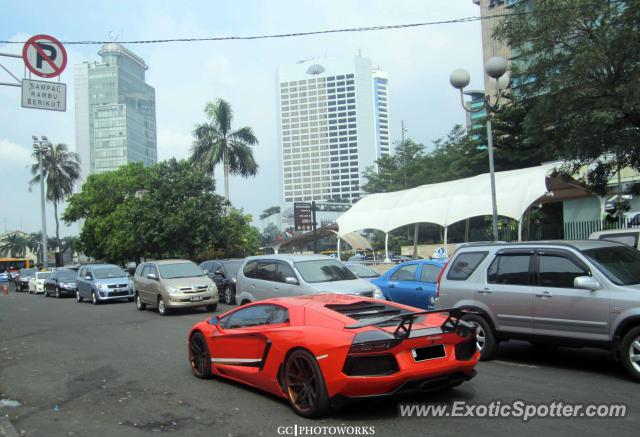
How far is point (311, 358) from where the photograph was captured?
235 inches

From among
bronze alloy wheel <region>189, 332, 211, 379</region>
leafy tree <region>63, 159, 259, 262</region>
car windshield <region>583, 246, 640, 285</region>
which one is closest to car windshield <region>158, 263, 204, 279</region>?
bronze alloy wheel <region>189, 332, 211, 379</region>

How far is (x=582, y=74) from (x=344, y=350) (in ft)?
25.6

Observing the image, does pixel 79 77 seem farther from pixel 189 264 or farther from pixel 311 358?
pixel 311 358

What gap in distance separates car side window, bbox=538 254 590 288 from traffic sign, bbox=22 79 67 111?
9.80m

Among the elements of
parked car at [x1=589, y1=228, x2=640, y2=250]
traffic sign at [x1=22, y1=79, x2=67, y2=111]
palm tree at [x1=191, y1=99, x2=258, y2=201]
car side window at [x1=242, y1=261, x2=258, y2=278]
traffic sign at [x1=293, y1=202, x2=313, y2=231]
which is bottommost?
car side window at [x1=242, y1=261, x2=258, y2=278]

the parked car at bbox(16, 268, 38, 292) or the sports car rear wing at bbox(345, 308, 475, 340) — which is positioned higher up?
the sports car rear wing at bbox(345, 308, 475, 340)

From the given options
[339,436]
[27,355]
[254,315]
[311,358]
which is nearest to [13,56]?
[27,355]

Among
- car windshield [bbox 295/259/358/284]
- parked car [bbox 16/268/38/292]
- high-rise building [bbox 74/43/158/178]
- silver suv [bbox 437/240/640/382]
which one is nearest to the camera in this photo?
silver suv [bbox 437/240/640/382]

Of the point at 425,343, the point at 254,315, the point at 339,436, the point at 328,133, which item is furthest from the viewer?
the point at 328,133

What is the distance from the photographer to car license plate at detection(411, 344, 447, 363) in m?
5.86

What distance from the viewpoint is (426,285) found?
12852 mm

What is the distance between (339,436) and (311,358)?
32.9 inches

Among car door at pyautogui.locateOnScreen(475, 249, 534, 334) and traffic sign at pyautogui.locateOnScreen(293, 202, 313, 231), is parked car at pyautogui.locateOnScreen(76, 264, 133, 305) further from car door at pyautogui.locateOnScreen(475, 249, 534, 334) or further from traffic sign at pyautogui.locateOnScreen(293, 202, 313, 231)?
car door at pyautogui.locateOnScreen(475, 249, 534, 334)

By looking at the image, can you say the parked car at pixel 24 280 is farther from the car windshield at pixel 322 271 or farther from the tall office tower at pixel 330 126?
the tall office tower at pixel 330 126
